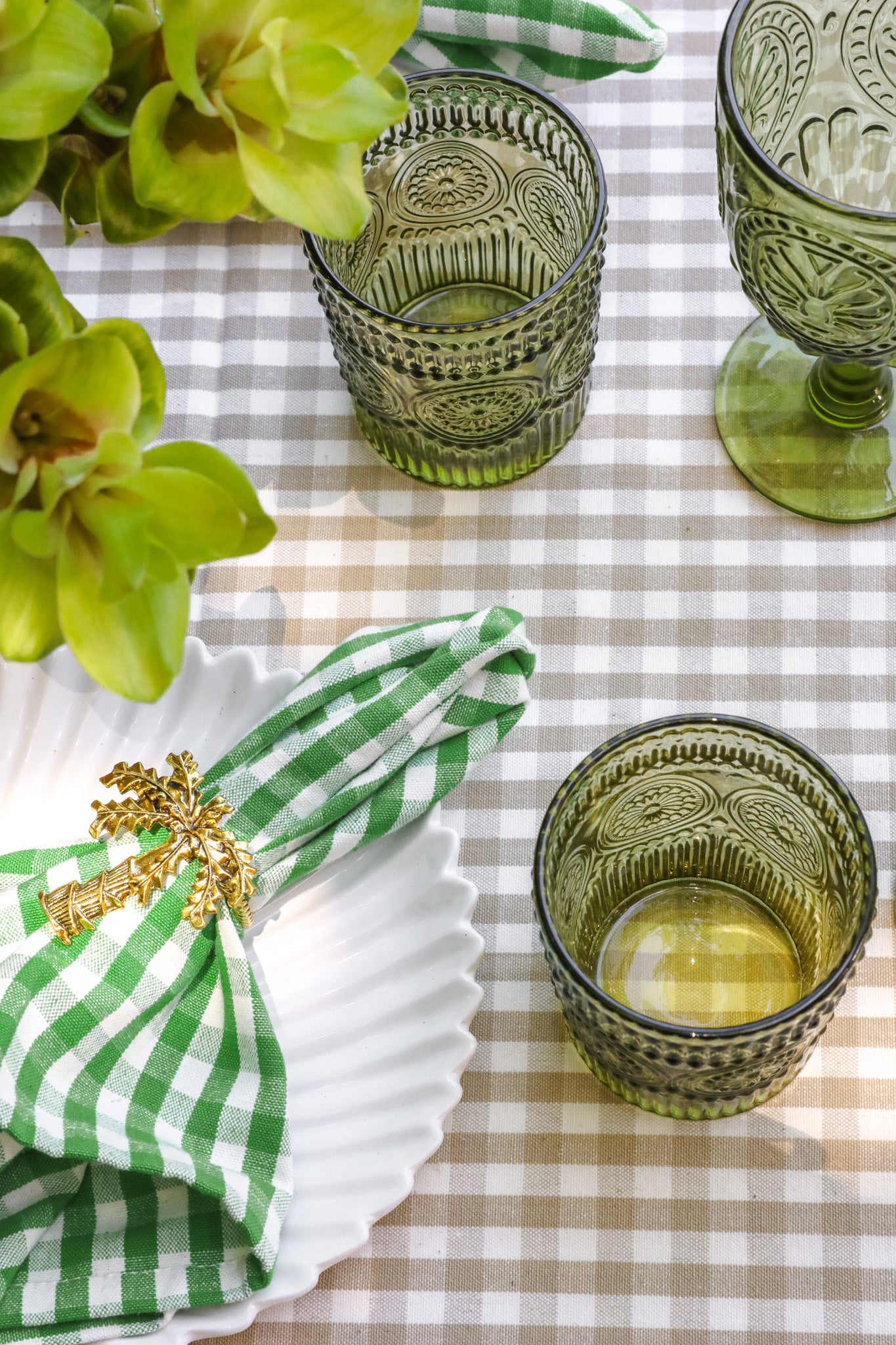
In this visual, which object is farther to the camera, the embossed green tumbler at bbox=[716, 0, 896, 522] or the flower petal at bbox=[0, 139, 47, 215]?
the embossed green tumbler at bbox=[716, 0, 896, 522]

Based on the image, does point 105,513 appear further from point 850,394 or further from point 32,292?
point 850,394

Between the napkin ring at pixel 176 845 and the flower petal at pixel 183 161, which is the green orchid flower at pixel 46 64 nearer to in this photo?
the flower petal at pixel 183 161

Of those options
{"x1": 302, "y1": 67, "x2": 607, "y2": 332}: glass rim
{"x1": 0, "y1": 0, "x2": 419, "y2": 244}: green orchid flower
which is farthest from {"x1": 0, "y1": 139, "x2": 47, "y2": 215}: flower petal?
{"x1": 302, "y1": 67, "x2": 607, "y2": 332}: glass rim

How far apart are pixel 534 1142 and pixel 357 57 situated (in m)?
0.39

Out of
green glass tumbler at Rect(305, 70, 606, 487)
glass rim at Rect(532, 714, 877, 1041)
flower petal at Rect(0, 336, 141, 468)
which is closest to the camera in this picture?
flower petal at Rect(0, 336, 141, 468)

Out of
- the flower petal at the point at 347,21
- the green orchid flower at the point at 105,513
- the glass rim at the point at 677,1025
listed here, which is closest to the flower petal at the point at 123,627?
the green orchid flower at the point at 105,513

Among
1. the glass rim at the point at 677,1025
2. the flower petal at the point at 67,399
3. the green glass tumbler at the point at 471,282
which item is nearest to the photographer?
the flower petal at the point at 67,399

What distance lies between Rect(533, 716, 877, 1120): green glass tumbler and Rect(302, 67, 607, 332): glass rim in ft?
0.52

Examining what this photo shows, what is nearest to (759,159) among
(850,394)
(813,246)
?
(813,246)

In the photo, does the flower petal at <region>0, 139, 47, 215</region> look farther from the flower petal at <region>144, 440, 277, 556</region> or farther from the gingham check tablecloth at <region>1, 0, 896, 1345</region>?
the gingham check tablecloth at <region>1, 0, 896, 1345</region>

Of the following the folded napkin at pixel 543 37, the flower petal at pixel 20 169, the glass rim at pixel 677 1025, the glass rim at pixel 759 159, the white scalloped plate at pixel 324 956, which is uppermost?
the flower petal at pixel 20 169

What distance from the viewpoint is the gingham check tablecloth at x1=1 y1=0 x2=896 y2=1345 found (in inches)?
20.2

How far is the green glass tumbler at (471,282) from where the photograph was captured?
0.53 m

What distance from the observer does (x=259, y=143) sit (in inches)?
10.4
